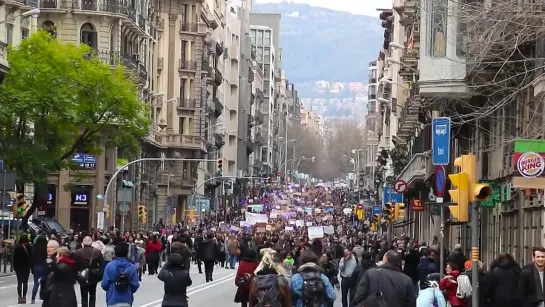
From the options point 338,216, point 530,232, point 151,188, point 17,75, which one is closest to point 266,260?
point 530,232

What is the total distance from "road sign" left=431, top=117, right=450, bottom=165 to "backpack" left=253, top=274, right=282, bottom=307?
1362 cm

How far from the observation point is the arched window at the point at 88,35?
3078 inches

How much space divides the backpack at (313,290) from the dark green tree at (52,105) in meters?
33.4

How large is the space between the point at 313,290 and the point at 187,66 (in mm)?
86121

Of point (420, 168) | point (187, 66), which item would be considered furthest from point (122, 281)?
point (187, 66)

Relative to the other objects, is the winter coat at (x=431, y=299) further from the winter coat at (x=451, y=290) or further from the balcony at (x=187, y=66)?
the balcony at (x=187, y=66)

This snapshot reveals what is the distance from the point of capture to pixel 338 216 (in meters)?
147

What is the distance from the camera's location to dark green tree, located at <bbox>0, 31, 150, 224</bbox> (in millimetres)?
54906

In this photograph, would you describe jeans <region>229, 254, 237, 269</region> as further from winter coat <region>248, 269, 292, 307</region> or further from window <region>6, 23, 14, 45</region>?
winter coat <region>248, 269, 292, 307</region>

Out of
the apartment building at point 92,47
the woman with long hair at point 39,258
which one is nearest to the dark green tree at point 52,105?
the apartment building at point 92,47

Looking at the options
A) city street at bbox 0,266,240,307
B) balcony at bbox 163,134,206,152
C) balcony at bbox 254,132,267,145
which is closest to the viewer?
city street at bbox 0,266,240,307

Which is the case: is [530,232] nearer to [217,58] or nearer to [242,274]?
[242,274]

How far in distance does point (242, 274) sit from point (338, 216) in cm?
12297

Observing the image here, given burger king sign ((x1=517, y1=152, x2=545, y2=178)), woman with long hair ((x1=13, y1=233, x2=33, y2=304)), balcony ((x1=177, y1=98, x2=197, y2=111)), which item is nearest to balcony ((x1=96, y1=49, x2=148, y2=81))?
balcony ((x1=177, y1=98, x2=197, y2=111))
